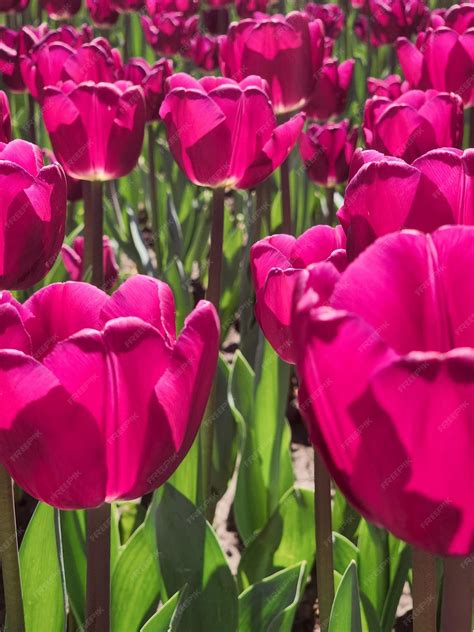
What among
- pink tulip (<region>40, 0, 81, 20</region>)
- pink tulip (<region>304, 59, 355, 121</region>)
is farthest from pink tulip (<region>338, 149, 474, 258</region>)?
pink tulip (<region>40, 0, 81, 20</region>)

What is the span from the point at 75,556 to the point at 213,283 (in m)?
0.43

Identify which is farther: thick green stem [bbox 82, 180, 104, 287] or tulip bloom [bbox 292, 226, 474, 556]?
thick green stem [bbox 82, 180, 104, 287]

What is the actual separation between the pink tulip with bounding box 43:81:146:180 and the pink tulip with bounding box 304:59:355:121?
1101 millimetres

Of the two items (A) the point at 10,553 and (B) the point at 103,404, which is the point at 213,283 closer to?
(A) the point at 10,553

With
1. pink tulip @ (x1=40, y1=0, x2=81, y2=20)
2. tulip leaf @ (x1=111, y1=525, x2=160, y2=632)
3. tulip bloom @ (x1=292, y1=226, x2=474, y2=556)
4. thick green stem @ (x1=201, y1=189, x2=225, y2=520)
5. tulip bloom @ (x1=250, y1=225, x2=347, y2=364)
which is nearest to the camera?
tulip bloom @ (x1=292, y1=226, x2=474, y2=556)

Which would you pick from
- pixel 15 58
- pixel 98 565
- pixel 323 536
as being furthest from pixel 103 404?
pixel 15 58

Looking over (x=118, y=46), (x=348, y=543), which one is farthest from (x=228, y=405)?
(x=118, y=46)

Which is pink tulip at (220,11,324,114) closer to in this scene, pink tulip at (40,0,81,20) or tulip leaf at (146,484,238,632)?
tulip leaf at (146,484,238,632)

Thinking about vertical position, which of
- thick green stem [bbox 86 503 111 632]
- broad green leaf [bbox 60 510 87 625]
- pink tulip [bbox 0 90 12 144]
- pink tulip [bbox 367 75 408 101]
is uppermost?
pink tulip [bbox 0 90 12 144]

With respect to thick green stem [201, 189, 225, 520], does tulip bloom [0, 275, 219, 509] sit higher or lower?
higher

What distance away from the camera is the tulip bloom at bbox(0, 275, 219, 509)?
69cm

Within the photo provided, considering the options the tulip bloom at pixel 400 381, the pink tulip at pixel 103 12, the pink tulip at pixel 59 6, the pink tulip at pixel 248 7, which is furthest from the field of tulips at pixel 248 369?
the pink tulip at pixel 248 7

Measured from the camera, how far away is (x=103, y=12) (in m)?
3.58

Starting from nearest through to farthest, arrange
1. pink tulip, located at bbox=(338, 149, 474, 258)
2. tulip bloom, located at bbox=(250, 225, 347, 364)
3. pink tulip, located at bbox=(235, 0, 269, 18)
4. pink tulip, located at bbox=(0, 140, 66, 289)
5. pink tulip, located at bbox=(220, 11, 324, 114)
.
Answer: pink tulip, located at bbox=(338, 149, 474, 258) < tulip bloom, located at bbox=(250, 225, 347, 364) < pink tulip, located at bbox=(0, 140, 66, 289) < pink tulip, located at bbox=(220, 11, 324, 114) < pink tulip, located at bbox=(235, 0, 269, 18)
